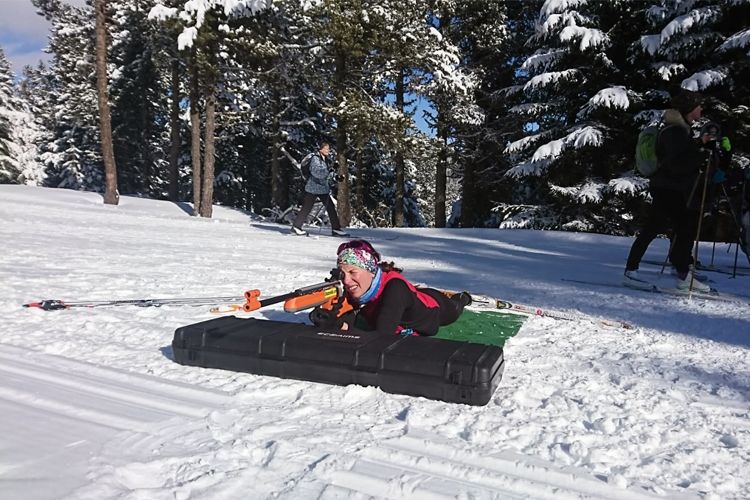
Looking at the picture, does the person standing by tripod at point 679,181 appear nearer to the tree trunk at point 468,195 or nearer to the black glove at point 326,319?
the black glove at point 326,319

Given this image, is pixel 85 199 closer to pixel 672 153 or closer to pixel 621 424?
pixel 672 153

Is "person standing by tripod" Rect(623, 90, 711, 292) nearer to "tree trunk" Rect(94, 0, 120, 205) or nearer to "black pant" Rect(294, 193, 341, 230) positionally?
"black pant" Rect(294, 193, 341, 230)

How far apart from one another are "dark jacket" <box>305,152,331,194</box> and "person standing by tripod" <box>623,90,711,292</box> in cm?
721

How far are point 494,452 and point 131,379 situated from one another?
2.17 metres

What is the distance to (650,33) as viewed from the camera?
1481 centimetres

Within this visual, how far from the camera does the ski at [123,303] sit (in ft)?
15.4

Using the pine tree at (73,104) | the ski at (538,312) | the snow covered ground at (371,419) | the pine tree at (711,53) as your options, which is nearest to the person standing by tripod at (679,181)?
the snow covered ground at (371,419)

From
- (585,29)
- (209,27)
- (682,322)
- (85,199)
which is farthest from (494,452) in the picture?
(85,199)

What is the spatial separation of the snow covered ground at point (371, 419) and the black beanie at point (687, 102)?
6.95 feet

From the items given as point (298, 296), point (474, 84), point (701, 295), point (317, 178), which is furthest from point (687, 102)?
point (474, 84)

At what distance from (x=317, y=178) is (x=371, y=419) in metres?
9.58

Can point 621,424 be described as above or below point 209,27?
below

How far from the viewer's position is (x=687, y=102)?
5.62 m

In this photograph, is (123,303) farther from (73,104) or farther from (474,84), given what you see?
(73,104)
